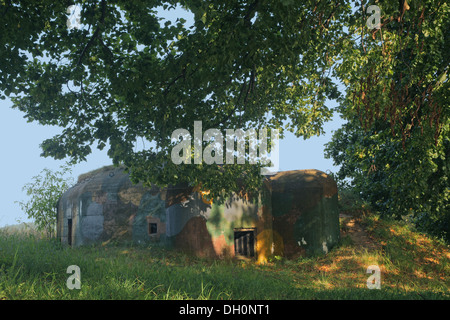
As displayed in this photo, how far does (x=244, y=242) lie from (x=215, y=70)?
10.4 m

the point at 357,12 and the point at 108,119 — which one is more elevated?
the point at 357,12

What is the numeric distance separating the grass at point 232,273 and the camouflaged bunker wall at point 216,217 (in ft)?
2.28

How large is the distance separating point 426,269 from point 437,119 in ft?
34.9

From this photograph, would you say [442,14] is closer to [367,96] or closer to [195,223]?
[367,96]

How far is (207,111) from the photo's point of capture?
1143 centimetres

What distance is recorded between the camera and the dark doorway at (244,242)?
1786 centimetres

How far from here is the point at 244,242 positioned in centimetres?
1800
